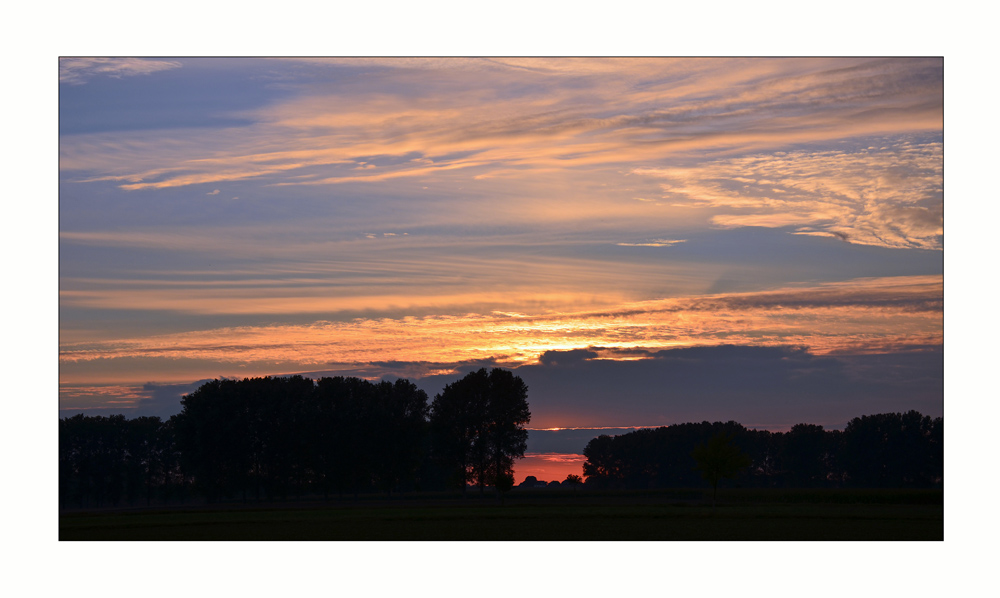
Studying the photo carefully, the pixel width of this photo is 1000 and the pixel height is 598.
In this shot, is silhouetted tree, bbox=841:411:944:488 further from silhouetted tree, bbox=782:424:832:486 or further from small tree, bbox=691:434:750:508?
small tree, bbox=691:434:750:508

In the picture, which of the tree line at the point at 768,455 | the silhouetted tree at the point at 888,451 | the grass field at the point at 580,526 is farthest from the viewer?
the tree line at the point at 768,455

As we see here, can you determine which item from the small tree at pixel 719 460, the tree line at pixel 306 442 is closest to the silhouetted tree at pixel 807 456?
the small tree at pixel 719 460

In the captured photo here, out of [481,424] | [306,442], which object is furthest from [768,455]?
[306,442]

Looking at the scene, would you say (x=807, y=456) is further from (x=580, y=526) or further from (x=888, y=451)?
(x=580, y=526)

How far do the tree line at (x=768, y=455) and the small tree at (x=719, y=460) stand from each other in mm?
89

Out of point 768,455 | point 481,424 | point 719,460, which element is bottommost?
point 768,455

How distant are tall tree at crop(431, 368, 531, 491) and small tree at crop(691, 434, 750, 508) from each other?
57.3 ft

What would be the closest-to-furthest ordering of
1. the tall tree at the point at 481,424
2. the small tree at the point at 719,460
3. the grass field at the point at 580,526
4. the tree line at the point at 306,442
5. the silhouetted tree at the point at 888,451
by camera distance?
the grass field at the point at 580,526, the silhouetted tree at the point at 888,451, the small tree at the point at 719,460, the tree line at the point at 306,442, the tall tree at the point at 481,424

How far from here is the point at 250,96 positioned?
3397 centimetres

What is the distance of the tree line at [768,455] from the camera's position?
59.7m

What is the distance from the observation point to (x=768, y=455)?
8588cm

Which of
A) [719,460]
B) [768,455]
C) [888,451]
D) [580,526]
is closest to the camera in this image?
[580,526]

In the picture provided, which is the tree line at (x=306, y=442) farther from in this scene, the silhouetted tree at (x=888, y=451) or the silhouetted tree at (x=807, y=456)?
the silhouetted tree at (x=888, y=451)

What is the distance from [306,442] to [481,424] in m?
16.2
